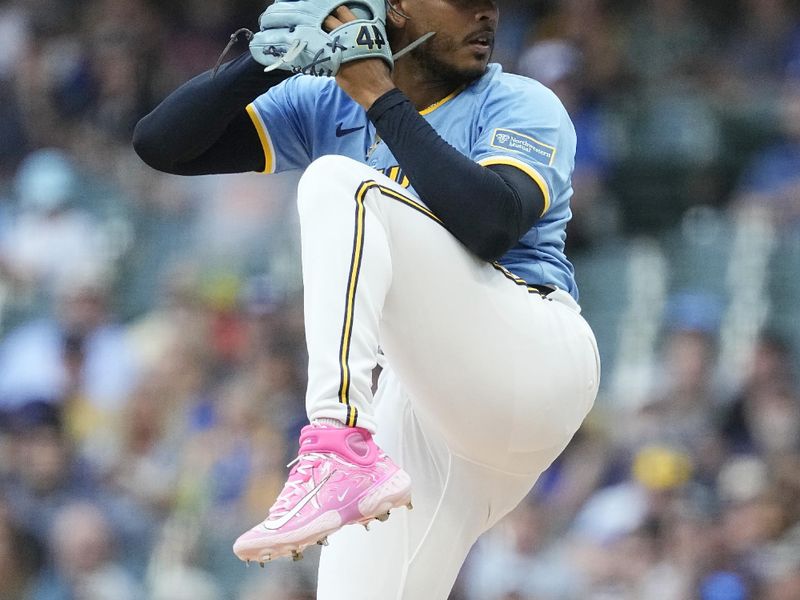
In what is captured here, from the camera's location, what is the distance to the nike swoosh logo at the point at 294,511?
292 centimetres

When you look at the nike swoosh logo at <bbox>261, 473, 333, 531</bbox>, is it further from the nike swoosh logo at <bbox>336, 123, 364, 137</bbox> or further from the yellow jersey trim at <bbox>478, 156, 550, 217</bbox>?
the nike swoosh logo at <bbox>336, 123, 364, 137</bbox>

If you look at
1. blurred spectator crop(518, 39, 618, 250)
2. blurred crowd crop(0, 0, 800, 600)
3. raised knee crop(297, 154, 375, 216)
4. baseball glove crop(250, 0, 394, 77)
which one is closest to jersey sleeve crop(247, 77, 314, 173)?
baseball glove crop(250, 0, 394, 77)

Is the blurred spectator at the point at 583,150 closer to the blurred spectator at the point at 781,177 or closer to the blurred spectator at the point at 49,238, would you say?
the blurred spectator at the point at 781,177

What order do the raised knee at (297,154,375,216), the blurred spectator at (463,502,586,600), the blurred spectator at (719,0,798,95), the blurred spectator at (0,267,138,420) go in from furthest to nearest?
1. the blurred spectator at (719,0,798,95)
2. the blurred spectator at (0,267,138,420)
3. the blurred spectator at (463,502,586,600)
4. the raised knee at (297,154,375,216)

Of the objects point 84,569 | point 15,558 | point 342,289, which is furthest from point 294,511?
point 15,558

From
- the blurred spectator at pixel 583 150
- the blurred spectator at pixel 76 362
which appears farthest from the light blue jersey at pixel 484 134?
Result: the blurred spectator at pixel 76 362

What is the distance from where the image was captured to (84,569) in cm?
670

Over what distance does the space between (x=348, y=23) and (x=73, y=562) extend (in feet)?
13.7

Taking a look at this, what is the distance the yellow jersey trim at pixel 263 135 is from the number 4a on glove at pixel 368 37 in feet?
2.05

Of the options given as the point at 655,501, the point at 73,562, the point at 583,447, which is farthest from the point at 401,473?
the point at 73,562

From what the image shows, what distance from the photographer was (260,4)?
34.9ft

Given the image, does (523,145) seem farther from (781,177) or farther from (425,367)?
(781,177)

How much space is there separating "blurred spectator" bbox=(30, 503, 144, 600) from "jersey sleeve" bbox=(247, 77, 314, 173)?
3.42 m

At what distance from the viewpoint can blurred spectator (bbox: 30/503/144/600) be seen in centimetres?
668
